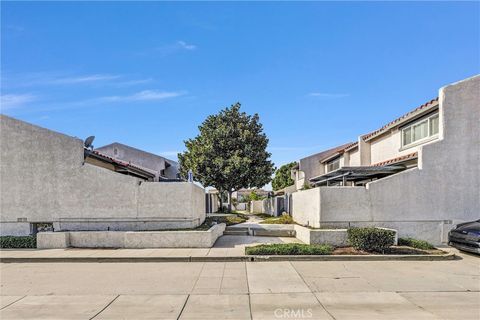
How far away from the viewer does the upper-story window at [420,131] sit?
1543cm

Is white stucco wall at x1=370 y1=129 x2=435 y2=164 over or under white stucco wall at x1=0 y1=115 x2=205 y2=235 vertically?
over

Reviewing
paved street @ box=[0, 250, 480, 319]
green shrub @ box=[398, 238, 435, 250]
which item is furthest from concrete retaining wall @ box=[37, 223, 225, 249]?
green shrub @ box=[398, 238, 435, 250]

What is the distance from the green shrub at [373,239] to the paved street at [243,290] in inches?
32.4

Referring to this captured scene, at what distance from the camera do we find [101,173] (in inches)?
575

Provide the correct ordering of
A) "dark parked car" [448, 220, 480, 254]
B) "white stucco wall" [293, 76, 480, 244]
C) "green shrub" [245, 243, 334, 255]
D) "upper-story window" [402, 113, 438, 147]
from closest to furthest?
"green shrub" [245, 243, 334, 255], "dark parked car" [448, 220, 480, 254], "white stucco wall" [293, 76, 480, 244], "upper-story window" [402, 113, 438, 147]

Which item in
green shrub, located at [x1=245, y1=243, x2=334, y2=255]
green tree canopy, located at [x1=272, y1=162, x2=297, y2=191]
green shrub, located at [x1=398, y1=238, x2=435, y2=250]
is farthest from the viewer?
green tree canopy, located at [x1=272, y1=162, x2=297, y2=191]

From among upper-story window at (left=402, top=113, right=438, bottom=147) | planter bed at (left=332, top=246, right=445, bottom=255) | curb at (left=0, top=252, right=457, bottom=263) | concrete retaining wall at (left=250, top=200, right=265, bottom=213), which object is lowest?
concrete retaining wall at (left=250, top=200, right=265, bottom=213)

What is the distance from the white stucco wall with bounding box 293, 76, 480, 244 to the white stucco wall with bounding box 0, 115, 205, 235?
6.59 meters

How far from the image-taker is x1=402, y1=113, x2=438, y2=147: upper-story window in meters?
15.4

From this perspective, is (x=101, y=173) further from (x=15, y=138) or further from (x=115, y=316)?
(x=115, y=316)

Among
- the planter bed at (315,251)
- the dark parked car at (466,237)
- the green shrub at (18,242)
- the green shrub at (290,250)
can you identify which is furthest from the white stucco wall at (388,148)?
the green shrub at (18,242)

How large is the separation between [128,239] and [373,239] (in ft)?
29.3

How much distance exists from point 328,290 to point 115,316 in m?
4.57

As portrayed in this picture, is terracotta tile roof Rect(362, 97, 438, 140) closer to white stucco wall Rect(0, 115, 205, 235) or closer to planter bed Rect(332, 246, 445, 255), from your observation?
planter bed Rect(332, 246, 445, 255)
